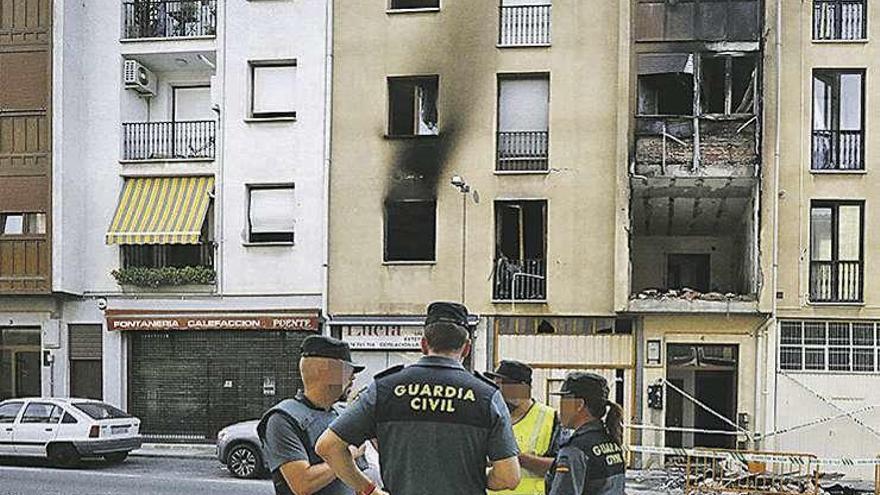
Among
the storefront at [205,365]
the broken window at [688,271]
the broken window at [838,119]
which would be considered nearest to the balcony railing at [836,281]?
the broken window at [838,119]

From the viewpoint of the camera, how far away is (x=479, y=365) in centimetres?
2173

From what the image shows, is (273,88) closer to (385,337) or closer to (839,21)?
(385,337)

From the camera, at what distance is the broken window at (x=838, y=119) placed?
21172 millimetres

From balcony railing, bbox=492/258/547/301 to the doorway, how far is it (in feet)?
10.2

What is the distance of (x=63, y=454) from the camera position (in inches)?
722

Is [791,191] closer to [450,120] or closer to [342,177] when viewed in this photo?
[450,120]

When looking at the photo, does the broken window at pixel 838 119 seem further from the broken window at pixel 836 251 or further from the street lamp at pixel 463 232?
the street lamp at pixel 463 232

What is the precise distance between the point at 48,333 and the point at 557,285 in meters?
12.1

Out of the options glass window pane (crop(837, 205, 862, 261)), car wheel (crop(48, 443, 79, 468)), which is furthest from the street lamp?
car wheel (crop(48, 443, 79, 468))

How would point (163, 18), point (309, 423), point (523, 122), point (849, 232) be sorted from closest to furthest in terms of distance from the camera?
1. point (309, 423)
2. point (849, 232)
3. point (523, 122)
4. point (163, 18)

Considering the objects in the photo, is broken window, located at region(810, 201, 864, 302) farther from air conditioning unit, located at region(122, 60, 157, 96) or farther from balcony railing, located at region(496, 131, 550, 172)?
air conditioning unit, located at region(122, 60, 157, 96)

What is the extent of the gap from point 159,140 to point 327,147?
4327 mm

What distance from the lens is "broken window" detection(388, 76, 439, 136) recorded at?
74.3ft

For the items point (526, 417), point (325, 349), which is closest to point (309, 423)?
point (325, 349)
